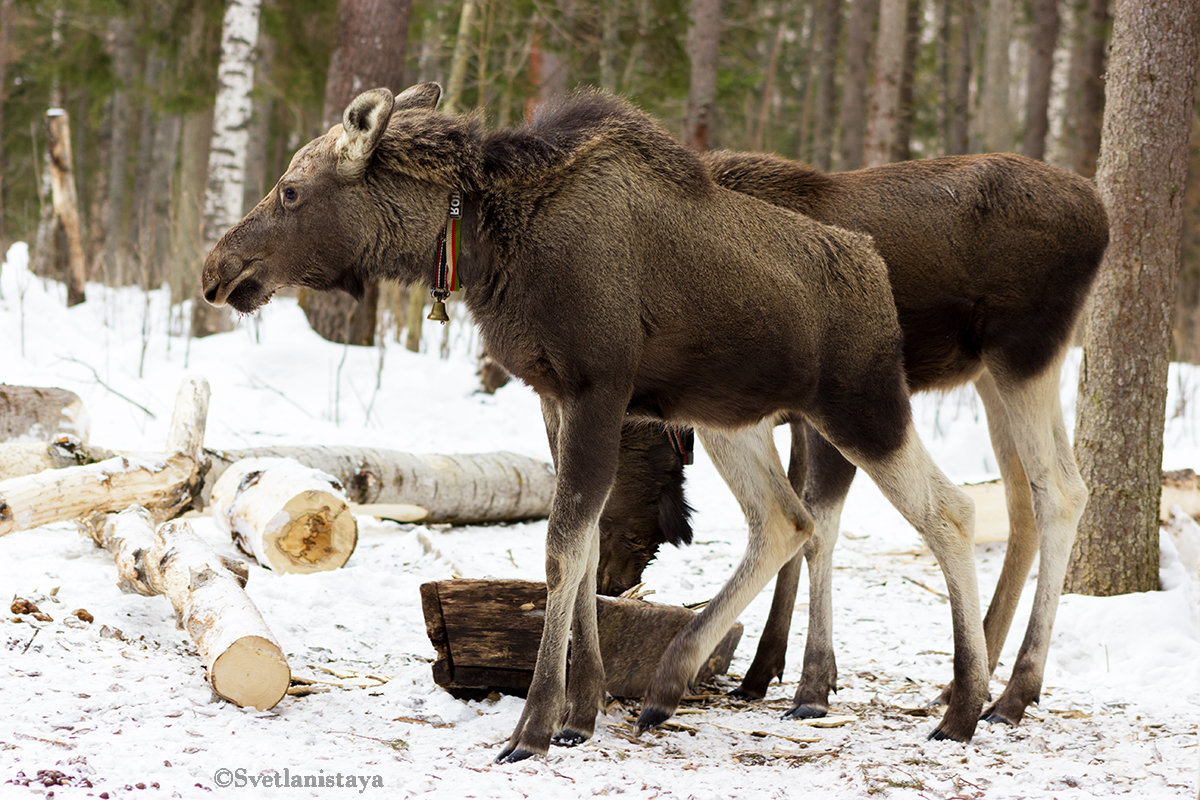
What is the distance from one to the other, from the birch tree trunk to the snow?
4.19 m

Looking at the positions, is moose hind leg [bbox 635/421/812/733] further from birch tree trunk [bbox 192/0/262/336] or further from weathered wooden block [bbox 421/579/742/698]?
birch tree trunk [bbox 192/0/262/336]

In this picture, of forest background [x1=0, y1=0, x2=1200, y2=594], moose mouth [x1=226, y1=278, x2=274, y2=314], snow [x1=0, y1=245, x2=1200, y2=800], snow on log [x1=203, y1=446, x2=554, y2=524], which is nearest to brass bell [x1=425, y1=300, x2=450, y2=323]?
moose mouth [x1=226, y1=278, x2=274, y2=314]

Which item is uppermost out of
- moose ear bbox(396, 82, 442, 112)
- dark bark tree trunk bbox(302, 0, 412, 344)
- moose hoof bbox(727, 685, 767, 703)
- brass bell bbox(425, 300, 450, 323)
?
dark bark tree trunk bbox(302, 0, 412, 344)

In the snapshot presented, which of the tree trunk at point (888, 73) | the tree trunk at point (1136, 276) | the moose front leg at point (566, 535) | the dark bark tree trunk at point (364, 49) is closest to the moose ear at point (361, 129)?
the moose front leg at point (566, 535)

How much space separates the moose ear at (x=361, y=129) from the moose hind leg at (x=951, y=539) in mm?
2167

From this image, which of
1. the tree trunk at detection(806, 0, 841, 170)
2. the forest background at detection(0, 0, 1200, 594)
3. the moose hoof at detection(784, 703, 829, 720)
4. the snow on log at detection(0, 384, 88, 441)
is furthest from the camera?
the tree trunk at detection(806, 0, 841, 170)

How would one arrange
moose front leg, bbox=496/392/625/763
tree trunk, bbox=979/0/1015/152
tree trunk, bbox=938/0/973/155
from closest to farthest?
moose front leg, bbox=496/392/625/763
tree trunk, bbox=938/0/973/155
tree trunk, bbox=979/0/1015/152

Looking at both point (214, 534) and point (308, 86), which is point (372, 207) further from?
point (308, 86)

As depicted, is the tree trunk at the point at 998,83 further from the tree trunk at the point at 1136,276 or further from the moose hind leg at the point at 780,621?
the moose hind leg at the point at 780,621

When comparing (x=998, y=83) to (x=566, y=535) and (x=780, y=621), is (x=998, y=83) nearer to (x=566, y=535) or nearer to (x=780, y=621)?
(x=780, y=621)

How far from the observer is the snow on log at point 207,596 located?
375cm

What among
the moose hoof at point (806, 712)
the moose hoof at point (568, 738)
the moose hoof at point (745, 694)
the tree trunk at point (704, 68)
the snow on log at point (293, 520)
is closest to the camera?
the moose hoof at point (568, 738)

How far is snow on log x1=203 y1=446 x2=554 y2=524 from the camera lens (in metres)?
7.26

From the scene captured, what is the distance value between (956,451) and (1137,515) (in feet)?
13.0
